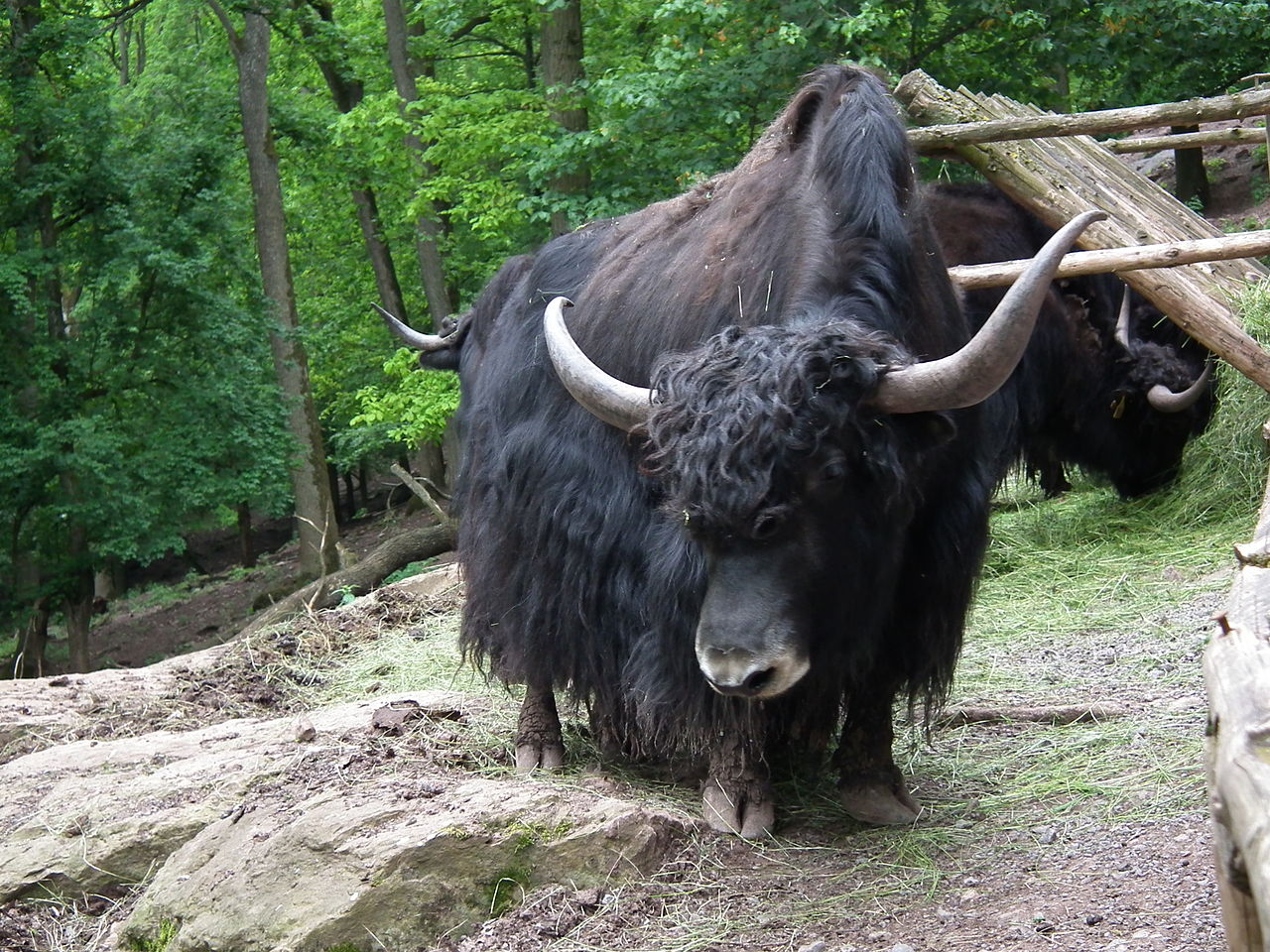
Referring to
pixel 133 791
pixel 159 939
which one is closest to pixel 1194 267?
pixel 133 791

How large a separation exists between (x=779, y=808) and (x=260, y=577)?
57.4 ft

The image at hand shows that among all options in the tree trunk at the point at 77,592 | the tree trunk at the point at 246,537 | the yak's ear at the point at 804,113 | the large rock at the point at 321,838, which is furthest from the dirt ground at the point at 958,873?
the tree trunk at the point at 246,537

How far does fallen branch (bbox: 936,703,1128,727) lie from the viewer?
5406mm

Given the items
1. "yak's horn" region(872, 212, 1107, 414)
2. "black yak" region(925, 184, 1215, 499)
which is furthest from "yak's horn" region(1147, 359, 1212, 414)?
"yak's horn" region(872, 212, 1107, 414)

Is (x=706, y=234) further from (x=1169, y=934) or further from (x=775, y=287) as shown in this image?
(x=1169, y=934)

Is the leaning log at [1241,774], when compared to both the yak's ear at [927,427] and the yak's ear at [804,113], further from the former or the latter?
the yak's ear at [804,113]

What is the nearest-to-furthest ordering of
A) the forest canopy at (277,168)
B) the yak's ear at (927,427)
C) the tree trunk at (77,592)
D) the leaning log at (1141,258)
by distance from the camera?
the yak's ear at (927,427) < the leaning log at (1141,258) < the forest canopy at (277,168) < the tree trunk at (77,592)

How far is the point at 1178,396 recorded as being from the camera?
29.8 feet

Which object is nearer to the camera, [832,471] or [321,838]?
[832,471]

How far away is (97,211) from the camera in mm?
14727

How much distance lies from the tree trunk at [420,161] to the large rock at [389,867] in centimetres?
1282

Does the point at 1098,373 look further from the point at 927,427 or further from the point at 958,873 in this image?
the point at 958,873

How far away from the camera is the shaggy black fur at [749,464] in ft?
12.5

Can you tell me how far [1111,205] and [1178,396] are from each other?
1.41m
